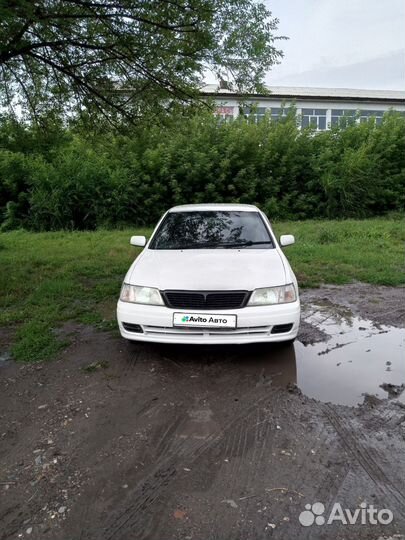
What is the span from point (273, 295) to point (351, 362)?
108cm

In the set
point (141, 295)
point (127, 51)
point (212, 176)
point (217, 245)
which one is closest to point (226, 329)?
point (141, 295)

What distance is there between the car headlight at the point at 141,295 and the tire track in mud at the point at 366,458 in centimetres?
166

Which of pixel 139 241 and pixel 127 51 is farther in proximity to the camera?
pixel 127 51

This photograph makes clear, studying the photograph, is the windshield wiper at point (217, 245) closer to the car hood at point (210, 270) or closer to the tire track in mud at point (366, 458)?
the car hood at point (210, 270)

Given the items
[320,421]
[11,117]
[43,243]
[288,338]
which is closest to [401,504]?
[320,421]

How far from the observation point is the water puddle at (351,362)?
3418mm

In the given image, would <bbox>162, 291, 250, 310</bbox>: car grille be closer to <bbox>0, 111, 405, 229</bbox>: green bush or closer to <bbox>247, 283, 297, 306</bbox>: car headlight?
<bbox>247, 283, 297, 306</bbox>: car headlight

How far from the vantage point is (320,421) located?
296 cm

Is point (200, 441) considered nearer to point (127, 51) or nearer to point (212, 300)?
point (212, 300)

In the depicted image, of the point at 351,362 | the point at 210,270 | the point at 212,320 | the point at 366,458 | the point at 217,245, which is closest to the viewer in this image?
the point at 366,458

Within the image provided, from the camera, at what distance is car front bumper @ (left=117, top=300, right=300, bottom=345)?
3.54 m

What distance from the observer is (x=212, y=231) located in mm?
4879

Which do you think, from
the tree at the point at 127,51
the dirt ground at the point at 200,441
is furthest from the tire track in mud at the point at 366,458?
the tree at the point at 127,51
